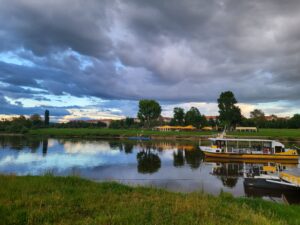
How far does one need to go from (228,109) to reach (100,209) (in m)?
107

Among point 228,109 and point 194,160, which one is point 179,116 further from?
point 194,160

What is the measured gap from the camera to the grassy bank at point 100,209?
7.98 m

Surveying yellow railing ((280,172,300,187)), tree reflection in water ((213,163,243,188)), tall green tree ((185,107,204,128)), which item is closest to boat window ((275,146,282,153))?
tree reflection in water ((213,163,243,188))

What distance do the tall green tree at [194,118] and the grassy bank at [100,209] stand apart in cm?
13432

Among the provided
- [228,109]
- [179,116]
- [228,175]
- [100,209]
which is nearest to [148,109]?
[179,116]

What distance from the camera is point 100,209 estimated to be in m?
9.12

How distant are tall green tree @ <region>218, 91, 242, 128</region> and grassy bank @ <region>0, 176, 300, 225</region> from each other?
329 ft

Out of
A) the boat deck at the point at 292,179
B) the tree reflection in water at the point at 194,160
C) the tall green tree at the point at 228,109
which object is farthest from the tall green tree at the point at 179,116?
the boat deck at the point at 292,179

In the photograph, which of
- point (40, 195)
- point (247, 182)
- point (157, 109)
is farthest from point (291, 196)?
point (157, 109)

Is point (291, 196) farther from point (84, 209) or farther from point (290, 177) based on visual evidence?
point (84, 209)

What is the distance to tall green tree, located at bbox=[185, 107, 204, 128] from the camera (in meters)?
146

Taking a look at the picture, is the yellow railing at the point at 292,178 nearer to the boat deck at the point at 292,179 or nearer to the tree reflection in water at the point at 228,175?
the boat deck at the point at 292,179

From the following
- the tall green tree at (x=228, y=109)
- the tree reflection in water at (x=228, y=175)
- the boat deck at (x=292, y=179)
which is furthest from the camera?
the tall green tree at (x=228, y=109)

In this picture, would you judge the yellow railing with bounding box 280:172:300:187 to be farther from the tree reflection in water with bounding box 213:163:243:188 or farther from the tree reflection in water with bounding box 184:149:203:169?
the tree reflection in water with bounding box 184:149:203:169
